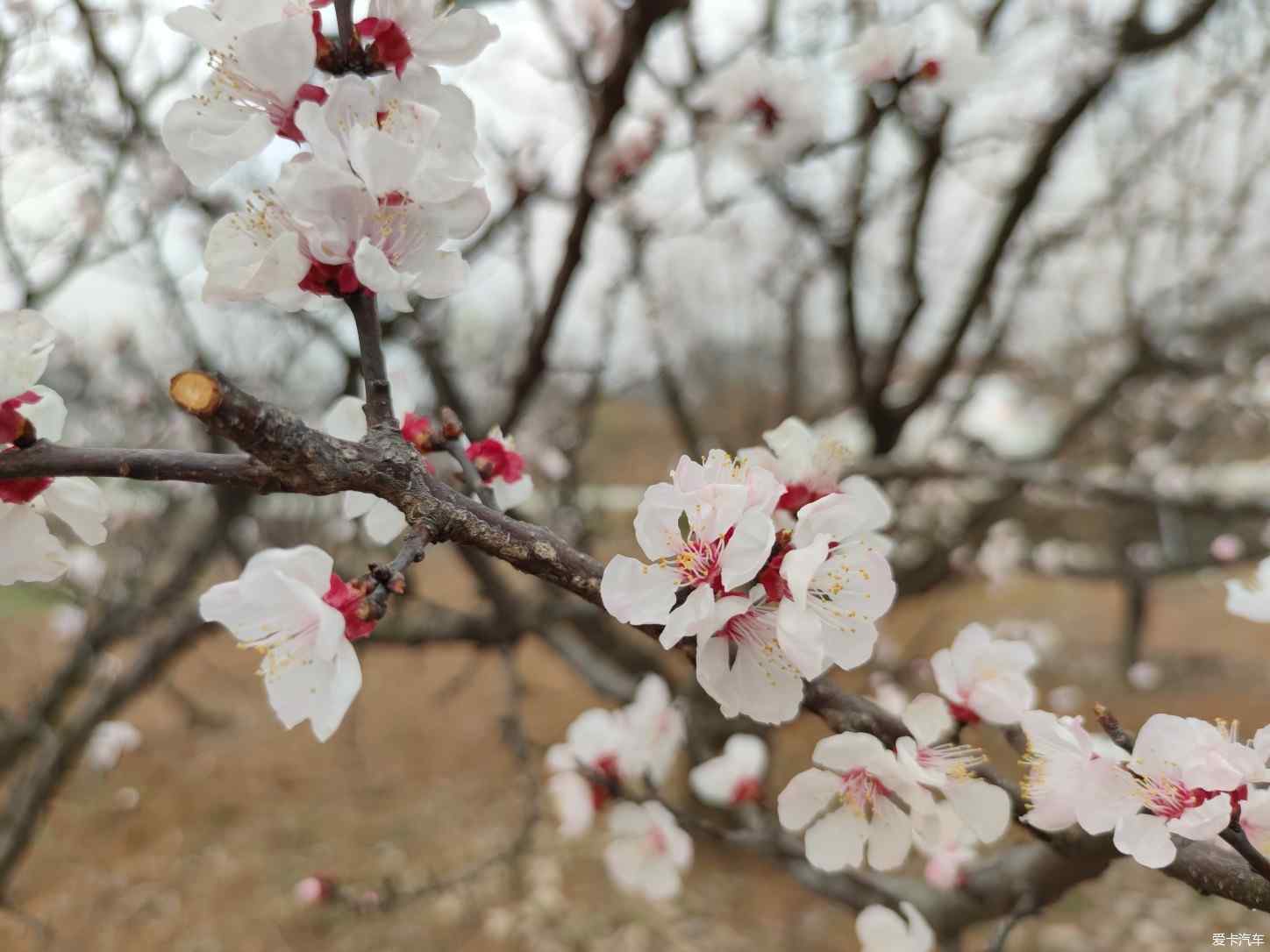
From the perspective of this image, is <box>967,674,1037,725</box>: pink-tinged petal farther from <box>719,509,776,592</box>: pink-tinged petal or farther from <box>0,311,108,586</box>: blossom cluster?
<box>0,311,108,586</box>: blossom cluster

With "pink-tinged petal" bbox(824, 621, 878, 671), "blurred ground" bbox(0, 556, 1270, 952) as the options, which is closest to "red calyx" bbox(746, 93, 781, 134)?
"pink-tinged petal" bbox(824, 621, 878, 671)

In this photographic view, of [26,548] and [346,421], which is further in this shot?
[346,421]

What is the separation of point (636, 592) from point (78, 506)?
1.06 feet

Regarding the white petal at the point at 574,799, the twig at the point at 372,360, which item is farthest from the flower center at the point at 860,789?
the white petal at the point at 574,799

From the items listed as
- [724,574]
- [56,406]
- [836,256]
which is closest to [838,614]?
[724,574]

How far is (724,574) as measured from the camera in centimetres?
37

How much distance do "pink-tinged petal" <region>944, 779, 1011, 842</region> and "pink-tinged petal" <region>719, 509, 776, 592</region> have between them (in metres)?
0.23

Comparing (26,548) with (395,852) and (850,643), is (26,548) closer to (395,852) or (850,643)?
(850,643)

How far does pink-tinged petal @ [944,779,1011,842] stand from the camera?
1.54 ft

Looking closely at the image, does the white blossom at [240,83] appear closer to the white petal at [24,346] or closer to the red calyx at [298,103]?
the red calyx at [298,103]

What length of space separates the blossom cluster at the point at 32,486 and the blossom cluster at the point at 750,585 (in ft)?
0.98

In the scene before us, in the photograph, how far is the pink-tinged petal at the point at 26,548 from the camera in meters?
0.40

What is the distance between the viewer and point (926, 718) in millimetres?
492

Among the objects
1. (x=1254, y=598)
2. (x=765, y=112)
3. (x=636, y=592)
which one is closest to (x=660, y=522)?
(x=636, y=592)
